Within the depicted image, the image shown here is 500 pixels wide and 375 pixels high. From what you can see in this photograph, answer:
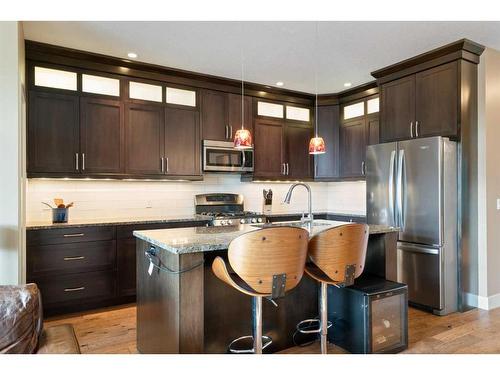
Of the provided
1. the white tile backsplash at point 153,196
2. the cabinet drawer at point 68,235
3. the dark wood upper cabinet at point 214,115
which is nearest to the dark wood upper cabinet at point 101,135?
the white tile backsplash at point 153,196

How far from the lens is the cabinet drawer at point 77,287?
11.0ft

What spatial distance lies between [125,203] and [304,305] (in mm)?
2549

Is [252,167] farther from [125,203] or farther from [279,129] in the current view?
[125,203]

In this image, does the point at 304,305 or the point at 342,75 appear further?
the point at 342,75

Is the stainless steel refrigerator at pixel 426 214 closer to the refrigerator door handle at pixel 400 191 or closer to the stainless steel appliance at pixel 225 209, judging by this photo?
the refrigerator door handle at pixel 400 191

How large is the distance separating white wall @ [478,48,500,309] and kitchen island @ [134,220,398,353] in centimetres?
139

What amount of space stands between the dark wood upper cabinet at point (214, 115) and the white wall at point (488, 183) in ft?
9.43

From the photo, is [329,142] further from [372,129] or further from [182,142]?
[182,142]

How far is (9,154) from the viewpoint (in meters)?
2.61

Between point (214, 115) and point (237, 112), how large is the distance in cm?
35
